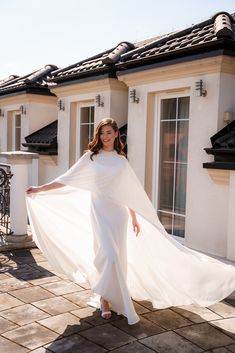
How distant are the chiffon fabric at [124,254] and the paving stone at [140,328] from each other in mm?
88

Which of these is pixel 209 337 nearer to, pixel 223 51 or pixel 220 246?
pixel 220 246

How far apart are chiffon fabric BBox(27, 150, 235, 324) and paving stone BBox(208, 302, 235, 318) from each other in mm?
338

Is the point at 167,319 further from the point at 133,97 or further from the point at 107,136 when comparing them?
the point at 133,97

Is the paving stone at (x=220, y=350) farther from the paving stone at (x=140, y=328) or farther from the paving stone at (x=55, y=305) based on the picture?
the paving stone at (x=55, y=305)

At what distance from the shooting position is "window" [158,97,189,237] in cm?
718

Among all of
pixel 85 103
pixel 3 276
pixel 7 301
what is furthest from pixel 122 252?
pixel 85 103

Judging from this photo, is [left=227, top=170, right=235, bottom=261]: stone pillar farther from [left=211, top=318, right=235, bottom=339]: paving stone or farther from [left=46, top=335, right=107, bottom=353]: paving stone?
[left=46, top=335, right=107, bottom=353]: paving stone

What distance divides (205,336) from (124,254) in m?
1.22

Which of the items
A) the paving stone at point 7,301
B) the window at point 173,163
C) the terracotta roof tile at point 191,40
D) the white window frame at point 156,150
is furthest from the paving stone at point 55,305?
the terracotta roof tile at point 191,40

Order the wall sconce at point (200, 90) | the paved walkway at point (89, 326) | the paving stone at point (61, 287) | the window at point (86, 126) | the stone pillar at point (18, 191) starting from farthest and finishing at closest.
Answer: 1. the window at point (86, 126)
2. the stone pillar at point (18, 191)
3. the wall sconce at point (200, 90)
4. the paving stone at point (61, 287)
5. the paved walkway at point (89, 326)

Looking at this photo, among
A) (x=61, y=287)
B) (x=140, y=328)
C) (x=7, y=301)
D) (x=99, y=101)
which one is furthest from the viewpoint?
(x=99, y=101)

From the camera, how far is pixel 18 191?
755cm

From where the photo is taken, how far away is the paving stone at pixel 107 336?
405 cm

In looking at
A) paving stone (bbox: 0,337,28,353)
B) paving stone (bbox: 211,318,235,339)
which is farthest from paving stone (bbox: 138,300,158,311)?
paving stone (bbox: 0,337,28,353)
